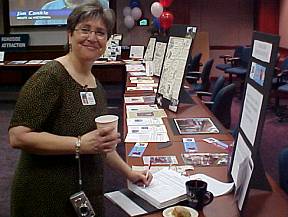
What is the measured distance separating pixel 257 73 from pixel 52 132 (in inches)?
31.0

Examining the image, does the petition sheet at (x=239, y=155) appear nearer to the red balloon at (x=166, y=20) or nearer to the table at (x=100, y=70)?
the table at (x=100, y=70)

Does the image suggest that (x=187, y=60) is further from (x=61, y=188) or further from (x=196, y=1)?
(x=196, y=1)

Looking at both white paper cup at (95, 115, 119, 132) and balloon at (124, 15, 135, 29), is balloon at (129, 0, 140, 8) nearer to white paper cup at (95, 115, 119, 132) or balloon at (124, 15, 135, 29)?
balloon at (124, 15, 135, 29)

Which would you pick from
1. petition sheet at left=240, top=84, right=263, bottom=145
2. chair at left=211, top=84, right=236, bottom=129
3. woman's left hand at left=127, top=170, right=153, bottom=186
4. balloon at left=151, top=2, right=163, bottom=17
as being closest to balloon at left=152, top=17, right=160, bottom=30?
balloon at left=151, top=2, right=163, bottom=17

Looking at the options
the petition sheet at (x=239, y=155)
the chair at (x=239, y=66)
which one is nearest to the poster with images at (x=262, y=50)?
the petition sheet at (x=239, y=155)

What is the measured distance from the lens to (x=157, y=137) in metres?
2.42

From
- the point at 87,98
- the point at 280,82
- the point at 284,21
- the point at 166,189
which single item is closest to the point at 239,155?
the point at 166,189

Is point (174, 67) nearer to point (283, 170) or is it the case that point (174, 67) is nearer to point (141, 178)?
point (283, 170)

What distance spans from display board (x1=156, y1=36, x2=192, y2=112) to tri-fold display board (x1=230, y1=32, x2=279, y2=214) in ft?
4.84

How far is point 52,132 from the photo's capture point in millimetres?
1597

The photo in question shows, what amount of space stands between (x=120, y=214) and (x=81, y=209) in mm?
1579

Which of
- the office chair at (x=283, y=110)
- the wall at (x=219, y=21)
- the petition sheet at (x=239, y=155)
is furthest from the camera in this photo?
the wall at (x=219, y=21)

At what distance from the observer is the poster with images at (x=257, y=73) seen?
128cm

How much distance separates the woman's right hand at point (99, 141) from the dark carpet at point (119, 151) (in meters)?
1.62
